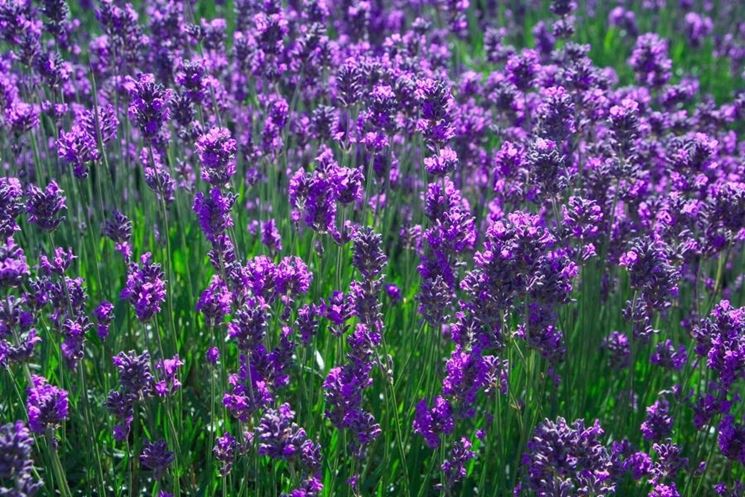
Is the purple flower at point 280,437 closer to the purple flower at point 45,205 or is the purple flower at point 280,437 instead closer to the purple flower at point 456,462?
the purple flower at point 456,462

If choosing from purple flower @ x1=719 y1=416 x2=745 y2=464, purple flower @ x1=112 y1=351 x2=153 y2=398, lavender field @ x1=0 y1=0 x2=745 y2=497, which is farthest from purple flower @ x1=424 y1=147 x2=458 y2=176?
purple flower @ x1=719 y1=416 x2=745 y2=464

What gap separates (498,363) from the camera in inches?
120

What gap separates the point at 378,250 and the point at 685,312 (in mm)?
2599

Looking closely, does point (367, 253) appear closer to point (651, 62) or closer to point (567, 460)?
point (567, 460)

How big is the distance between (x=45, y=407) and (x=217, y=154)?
983 mm

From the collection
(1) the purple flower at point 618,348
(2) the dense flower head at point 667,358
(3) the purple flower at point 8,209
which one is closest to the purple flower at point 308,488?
(3) the purple flower at point 8,209

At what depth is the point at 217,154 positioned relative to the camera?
10.00 ft

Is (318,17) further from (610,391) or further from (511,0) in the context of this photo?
(511,0)

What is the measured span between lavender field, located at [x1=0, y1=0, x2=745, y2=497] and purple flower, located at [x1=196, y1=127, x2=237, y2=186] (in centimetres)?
1

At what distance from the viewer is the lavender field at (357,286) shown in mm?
2822

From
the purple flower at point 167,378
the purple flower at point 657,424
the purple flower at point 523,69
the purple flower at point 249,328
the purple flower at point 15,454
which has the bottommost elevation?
the purple flower at point 657,424

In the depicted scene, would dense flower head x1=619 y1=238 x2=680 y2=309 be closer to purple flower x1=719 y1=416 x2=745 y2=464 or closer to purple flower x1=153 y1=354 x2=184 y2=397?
purple flower x1=719 y1=416 x2=745 y2=464

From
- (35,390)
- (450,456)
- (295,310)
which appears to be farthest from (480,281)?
(35,390)

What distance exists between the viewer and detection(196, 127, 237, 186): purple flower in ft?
9.93
